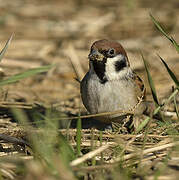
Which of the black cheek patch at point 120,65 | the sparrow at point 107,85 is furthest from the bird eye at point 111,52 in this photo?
the black cheek patch at point 120,65

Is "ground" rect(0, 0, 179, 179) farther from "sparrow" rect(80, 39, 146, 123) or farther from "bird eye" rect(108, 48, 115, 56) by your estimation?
"bird eye" rect(108, 48, 115, 56)

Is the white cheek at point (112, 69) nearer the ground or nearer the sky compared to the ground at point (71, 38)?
nearer the sky

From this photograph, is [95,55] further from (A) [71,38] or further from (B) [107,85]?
(A) [71,38]

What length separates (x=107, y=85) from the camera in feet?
13.1

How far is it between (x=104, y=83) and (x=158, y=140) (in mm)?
879

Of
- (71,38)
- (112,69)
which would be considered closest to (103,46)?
(112,69)

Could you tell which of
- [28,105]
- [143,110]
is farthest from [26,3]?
[143,110]

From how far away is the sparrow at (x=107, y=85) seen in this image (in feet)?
12.9

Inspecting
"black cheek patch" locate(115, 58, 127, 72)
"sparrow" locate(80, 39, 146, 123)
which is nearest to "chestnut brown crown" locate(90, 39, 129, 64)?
"sparrow" locate(80, 39, 146, 123)

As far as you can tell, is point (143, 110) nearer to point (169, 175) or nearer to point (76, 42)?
point (169, 175)

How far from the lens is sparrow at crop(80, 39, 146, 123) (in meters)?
3.93

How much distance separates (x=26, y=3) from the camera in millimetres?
8555

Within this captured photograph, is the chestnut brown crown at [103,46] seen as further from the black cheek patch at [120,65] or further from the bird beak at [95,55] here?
the black cheek patch at [120,65]

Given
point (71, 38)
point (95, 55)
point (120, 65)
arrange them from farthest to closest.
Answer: point (71, 38)
point (120, 65)
point (95, 55)
